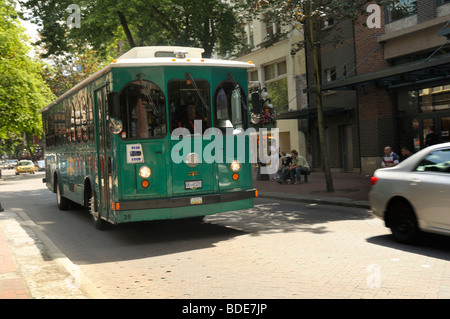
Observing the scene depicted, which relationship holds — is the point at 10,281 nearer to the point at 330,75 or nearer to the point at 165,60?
the point at 165,60

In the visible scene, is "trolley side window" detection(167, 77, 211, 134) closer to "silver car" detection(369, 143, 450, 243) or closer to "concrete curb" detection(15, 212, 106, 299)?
"concrete curb" detection(15, 212, 106, 299)

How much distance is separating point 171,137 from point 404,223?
13.3 ft

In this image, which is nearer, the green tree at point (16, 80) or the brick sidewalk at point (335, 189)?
the brick sidewalk at point (335, 189)

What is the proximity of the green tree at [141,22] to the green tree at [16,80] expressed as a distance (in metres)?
9.10

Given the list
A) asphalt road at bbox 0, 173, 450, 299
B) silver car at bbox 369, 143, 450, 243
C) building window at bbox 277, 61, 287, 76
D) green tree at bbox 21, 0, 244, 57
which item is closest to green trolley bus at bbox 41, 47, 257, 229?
asphalt road at bbox 0, 173, 450, 299

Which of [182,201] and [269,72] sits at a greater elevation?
[269,72]

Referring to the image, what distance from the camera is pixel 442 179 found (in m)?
7.27

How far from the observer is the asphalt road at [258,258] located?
5.79 metres

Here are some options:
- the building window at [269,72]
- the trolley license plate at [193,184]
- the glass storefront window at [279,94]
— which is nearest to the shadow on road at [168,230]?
the trolley license plate at [193,184]

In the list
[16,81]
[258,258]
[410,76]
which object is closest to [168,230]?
[258,258]

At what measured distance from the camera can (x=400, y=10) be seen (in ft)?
67.9

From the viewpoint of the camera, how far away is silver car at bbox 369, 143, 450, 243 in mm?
7254

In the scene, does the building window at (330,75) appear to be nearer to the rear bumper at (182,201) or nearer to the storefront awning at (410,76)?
the storefront awning at (410,76)
